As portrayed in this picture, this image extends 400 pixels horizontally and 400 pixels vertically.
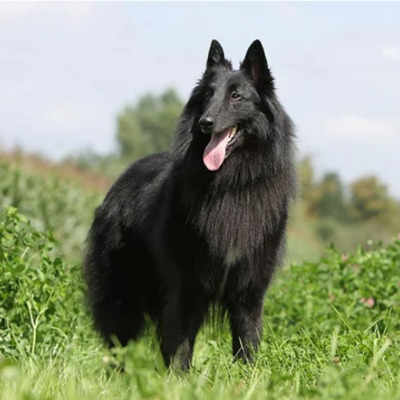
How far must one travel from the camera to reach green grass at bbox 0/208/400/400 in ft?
10.1

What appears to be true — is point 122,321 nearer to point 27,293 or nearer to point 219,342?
point 219,342

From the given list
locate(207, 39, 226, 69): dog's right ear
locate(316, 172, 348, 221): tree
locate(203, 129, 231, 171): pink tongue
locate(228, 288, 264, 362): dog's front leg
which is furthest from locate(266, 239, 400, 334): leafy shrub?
locate(316, 172, 348, 221): tree

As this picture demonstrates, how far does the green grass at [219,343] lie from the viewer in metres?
3.09

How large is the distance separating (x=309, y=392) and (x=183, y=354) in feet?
8.09

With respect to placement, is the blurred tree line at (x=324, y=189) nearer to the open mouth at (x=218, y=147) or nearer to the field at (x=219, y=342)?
the field at (x=219, y=342)

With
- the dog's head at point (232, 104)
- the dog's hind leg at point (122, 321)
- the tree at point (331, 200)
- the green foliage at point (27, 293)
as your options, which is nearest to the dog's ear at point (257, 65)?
the dog's head at point (232, 104)

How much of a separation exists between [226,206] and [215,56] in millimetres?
1060

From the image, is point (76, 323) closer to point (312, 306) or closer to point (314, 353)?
point (312, 306)

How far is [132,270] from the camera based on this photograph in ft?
20.0

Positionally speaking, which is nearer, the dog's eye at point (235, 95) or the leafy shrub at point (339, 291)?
the dog's eye at point (235, 95)

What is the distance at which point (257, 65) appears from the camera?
5.29 meters

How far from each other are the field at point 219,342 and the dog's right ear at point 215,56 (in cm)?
173

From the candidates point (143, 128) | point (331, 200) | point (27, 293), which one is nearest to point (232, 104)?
point (27, 293)

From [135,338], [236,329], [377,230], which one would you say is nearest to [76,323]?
[135,338]
